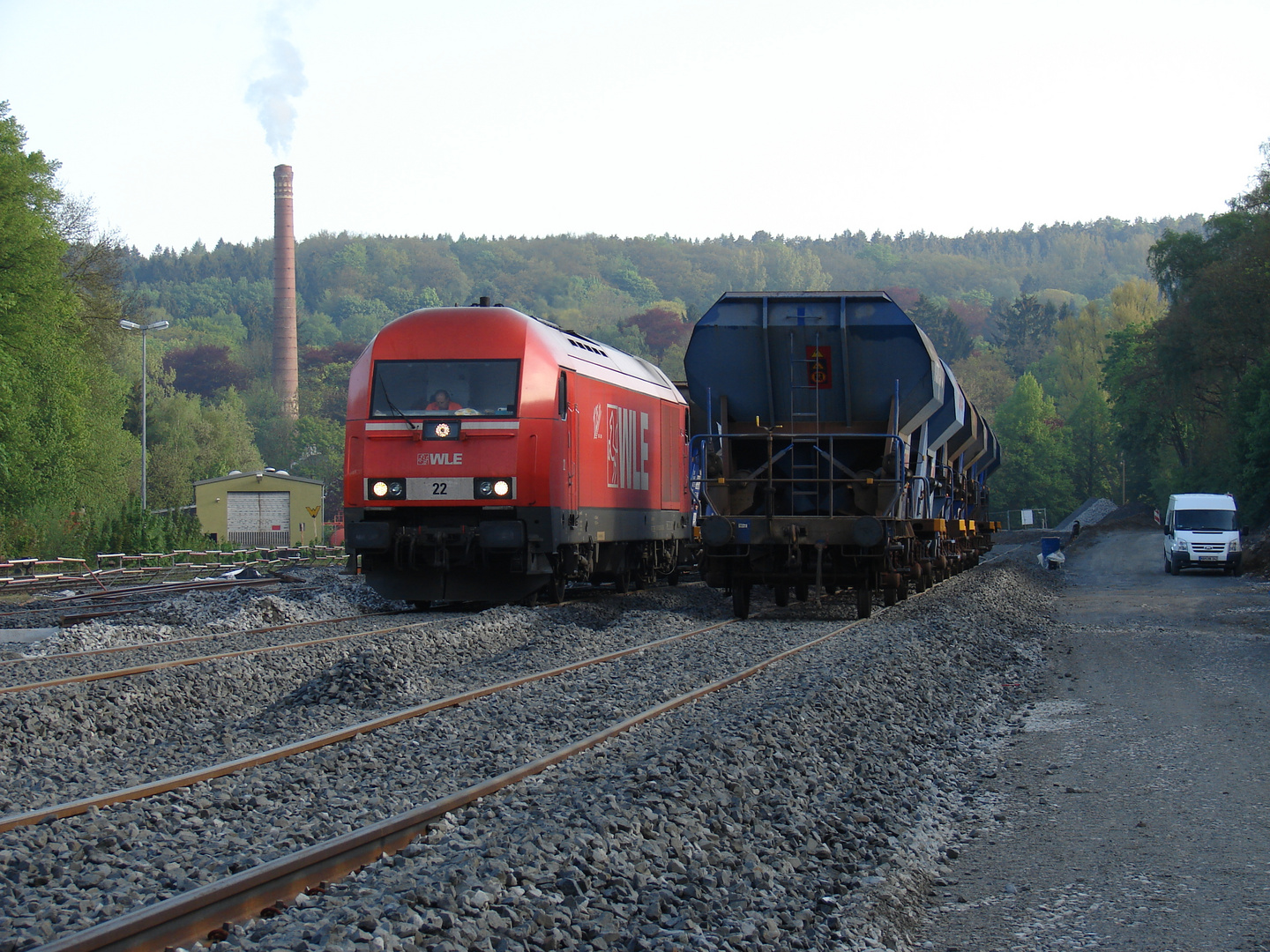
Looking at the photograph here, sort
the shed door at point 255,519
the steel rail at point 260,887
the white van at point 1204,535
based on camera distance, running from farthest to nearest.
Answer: the shed door at point 255,519, the white van at point 1204,535, the steel rail at point 260,887

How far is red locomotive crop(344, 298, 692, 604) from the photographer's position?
15.5 m

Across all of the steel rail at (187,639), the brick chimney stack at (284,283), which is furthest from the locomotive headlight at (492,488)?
the brick chimney stack at (284,283)

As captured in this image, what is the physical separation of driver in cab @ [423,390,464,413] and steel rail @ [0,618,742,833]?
4951 millimetres

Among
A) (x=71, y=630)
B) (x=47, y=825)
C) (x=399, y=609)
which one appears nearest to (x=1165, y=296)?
(x=399, y=609)

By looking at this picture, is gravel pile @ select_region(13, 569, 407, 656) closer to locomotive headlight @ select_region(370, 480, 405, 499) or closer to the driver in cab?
locomotive headlight @ select_region(370, 480, 405, 499)

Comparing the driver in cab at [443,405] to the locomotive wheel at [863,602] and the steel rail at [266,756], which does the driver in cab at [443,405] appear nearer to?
the steel rail at [266,756]

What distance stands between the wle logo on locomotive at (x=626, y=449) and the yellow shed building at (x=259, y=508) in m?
43.9

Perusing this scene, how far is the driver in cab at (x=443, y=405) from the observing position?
15695 mm

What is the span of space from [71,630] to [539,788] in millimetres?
9415

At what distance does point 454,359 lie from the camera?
15.9 metres

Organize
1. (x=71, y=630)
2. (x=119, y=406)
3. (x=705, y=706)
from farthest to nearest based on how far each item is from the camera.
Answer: (x=119, y=406) → (x=71, y=630) → (x=705, y=706)

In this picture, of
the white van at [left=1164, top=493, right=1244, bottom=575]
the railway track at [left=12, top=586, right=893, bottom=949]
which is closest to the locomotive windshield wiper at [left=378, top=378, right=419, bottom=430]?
the railway track at [left=12, top=586, right=893, bottom=949]

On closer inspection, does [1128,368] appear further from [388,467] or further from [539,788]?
[539,788]

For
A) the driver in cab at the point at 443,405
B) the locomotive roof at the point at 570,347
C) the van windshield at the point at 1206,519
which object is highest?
the locomotive roof at the point at 570,347
